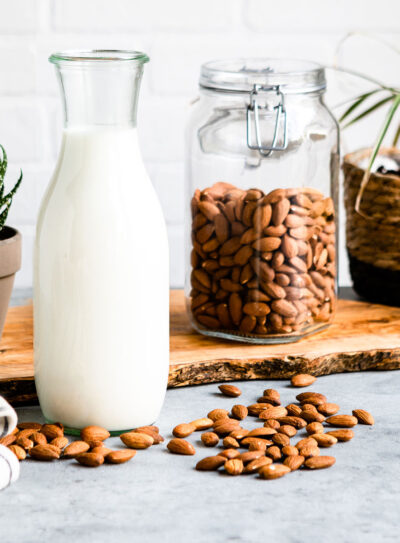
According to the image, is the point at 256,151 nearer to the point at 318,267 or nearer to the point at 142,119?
the point at 318,267

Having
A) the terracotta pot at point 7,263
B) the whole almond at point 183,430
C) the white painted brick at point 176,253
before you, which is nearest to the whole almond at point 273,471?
the whole almond at point 183,430

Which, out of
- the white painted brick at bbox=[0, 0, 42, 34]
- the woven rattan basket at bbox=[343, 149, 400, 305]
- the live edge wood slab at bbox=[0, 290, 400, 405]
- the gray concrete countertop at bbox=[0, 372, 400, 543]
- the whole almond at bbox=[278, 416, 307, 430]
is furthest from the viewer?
the white painted brick at bbox=[0, 0, 42, 34]

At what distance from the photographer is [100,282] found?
80cm

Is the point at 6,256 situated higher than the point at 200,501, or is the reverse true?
the point at 6,256

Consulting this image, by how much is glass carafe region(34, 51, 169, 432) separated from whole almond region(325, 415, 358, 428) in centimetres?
20

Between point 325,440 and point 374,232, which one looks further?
point 374,232

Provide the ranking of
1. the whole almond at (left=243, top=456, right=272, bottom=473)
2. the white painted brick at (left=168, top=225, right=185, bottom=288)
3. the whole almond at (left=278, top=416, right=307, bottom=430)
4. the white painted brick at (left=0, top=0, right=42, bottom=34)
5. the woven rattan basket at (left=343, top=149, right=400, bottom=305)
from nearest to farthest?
Result: the whole almond at (left=243, top=456, right=272, bottom=473) → the whole almond at (left=278, top=416, right=307, bottom=430) → the woven rattan basket at (left=343, top=149, right=400, bottom=305) → the white painted brick at (left=0, top=0, right=42, bottom=34) → the white painted brick at (left=168, top=225, right=185, bottom=288)

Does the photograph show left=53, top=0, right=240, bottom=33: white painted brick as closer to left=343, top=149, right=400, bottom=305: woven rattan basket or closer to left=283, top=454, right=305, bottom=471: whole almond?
left=343, top=149, right=400, bottom=305: woven rattan basket

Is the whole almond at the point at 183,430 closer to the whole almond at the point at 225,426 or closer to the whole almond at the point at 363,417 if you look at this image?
the whole almond at the point at 225,426

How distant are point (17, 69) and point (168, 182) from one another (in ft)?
1.07

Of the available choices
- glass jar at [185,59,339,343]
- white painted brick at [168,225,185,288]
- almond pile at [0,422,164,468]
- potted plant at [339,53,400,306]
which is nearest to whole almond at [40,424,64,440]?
almond pile at [0,422,164,468]

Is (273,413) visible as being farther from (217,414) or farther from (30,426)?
(30,426)

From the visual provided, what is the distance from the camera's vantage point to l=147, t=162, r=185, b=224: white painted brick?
1549mm

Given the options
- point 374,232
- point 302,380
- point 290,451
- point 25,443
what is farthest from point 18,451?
point 374,232
